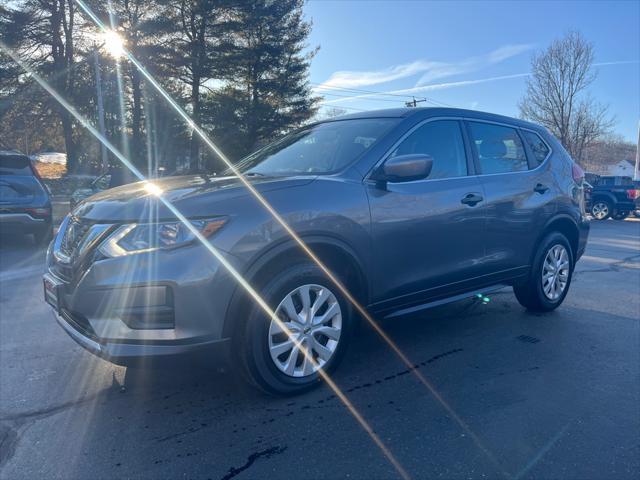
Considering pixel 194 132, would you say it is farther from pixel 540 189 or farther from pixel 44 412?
pixel 44 412

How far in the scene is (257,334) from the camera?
2.90m

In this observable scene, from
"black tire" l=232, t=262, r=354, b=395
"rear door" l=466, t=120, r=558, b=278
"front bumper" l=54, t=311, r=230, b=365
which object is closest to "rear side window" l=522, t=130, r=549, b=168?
"rear door" l=466, t=120, r=558, b=278

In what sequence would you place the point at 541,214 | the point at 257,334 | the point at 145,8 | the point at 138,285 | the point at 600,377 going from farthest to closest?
the point at 145,8
the point at 541,214
the point at 600,377
the point at 257,334
the point at 138,285

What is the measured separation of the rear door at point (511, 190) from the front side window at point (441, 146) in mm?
190

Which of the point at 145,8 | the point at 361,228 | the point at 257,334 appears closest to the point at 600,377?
the point at 361,228

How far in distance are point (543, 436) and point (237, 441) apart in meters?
1.66

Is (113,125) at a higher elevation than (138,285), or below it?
higher

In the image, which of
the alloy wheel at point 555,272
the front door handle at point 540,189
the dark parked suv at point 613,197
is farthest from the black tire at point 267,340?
the dark parked suv at point 613,197

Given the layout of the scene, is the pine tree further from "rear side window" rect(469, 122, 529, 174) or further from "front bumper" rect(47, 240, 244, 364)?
"front bumper" rect(47, 240, 244, 364)

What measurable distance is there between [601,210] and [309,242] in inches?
771

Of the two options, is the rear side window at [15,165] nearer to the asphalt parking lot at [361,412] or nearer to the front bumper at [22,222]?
the front bumper at [22,222]

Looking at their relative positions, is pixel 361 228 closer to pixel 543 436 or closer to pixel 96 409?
pixel 543 436

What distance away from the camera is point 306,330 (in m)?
3.13

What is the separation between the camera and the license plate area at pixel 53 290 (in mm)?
3072
